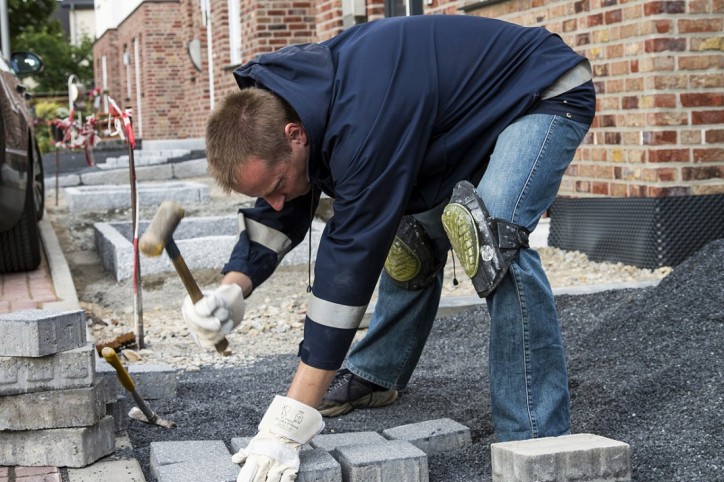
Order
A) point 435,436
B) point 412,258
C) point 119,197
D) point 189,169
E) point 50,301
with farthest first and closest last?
point 189,169 < point 119,197 < point 50,301 < point 412,258 < point 435,436

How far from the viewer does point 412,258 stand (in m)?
3.58

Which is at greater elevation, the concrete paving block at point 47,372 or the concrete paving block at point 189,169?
the concrete paving block at point 47,372

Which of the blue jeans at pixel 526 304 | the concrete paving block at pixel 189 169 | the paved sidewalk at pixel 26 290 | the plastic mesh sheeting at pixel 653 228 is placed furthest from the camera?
the concrete paving block at pixel 189 169

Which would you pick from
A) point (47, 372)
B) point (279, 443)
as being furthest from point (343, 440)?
point (47, 372)

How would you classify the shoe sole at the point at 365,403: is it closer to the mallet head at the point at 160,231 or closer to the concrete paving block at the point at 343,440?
the concrete paving block at the point at 343,440

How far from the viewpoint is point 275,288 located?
666 cm

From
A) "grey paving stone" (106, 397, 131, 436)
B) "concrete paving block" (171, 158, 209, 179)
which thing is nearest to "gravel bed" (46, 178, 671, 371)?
"grey paving stone" (106, 397, 131, 436)

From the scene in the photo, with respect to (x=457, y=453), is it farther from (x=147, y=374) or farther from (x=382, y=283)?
(x=147, y=374)

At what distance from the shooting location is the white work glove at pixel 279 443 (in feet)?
8.75

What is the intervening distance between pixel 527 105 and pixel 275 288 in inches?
152

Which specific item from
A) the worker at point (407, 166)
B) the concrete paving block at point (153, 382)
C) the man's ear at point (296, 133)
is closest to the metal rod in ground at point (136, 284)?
the concrete paving block at point (153, 382)

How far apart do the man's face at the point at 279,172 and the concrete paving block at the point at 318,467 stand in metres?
0.75

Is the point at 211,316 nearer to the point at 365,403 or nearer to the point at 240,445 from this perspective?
the point at 240,445

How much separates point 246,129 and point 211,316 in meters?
0.61
